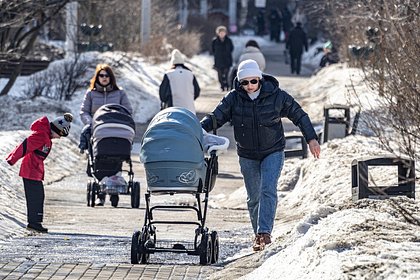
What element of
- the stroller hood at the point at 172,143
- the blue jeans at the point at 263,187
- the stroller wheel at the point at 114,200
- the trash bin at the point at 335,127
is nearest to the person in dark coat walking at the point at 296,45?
the trash bin at the point at 335,127

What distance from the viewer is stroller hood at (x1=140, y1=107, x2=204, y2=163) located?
35.7 feet

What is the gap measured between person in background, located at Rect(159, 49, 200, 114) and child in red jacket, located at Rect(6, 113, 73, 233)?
607cm

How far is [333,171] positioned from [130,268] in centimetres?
601

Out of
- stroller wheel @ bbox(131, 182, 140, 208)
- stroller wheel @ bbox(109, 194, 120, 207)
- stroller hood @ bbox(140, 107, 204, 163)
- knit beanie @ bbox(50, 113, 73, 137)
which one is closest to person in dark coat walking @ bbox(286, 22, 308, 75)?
stroller wheel @ bbox(109, 194, 120, 207)

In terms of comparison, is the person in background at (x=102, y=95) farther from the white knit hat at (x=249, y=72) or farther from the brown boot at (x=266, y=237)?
the brown boot at (x=266, y=237)

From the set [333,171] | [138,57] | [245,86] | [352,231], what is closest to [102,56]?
[138,57]

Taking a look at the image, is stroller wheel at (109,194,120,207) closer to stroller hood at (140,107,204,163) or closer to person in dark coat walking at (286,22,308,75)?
stroller hood at (140,107,204,163)

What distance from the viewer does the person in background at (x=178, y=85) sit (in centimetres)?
1936

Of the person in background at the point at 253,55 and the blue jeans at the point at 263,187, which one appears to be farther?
the person in background at the point at 253,55

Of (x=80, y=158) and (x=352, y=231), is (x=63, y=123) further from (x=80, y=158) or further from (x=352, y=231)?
(x=80, y=158)

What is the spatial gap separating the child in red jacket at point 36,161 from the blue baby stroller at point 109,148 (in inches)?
65.4

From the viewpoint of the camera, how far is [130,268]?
10352 millimetres

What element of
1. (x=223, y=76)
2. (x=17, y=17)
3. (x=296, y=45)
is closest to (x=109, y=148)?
(x=17, y=17)

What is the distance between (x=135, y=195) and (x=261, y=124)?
15.3 feet
